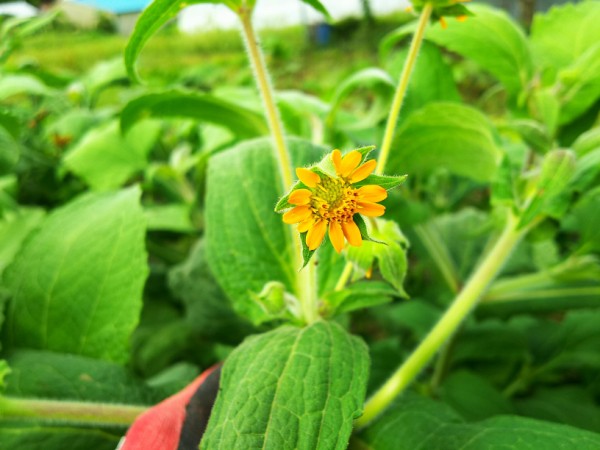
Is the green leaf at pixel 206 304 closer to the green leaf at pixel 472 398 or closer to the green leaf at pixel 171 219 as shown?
the green leaf at pixel 171 219

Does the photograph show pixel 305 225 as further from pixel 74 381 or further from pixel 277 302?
pixel 74 381

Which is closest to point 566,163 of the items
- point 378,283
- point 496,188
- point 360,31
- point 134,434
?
point 496,188

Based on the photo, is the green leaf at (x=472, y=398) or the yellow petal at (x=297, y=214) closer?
the yellow petal at (x=297, y=214)

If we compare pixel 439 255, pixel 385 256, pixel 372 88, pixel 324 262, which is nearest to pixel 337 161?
pixel 385 256

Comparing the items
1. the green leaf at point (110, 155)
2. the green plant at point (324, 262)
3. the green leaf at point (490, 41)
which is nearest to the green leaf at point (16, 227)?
the green plant at point (324, 262)

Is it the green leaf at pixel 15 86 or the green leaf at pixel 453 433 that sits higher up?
the green leaf at pixel 15 86

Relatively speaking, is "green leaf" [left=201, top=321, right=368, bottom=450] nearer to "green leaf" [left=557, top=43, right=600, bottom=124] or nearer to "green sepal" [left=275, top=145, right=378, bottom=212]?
"green sepal" [left=275, top=145, right=378, bottom=212]
